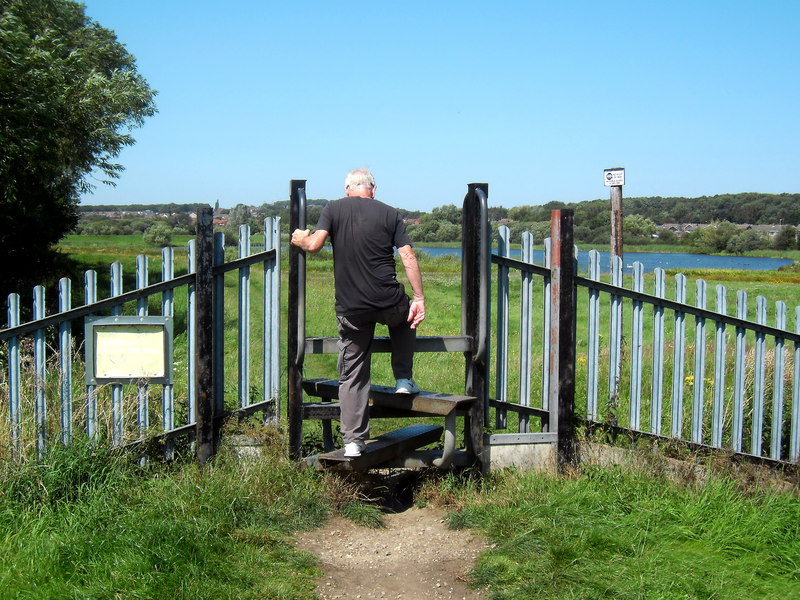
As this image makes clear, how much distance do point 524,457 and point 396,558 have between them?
5.47 ft

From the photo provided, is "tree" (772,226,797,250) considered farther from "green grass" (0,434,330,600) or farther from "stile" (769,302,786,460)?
"green grass" (0,434,330,600)

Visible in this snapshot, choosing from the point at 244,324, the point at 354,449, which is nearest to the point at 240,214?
the point at 244,324

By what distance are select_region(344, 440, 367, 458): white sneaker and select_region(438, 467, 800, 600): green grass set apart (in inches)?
28.8

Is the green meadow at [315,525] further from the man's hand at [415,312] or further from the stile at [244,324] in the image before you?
the man's hand at [415,312]

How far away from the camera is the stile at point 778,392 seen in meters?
6.14

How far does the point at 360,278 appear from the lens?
5.33 m

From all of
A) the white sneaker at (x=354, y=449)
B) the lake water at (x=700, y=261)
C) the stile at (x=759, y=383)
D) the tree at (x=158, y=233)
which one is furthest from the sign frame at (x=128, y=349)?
the lake water at (x=700, y=261)

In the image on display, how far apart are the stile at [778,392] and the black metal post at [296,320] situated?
3.51m

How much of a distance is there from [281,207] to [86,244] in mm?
50178

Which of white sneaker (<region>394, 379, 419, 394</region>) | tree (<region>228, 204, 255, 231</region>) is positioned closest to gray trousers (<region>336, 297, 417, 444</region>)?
white sneaker (<region>394, 379, 419, 394</region>)

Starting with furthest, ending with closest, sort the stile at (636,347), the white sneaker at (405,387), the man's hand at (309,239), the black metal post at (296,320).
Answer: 1. the stile at (636,347)
2. the white sneaker at (405,387)
3. the black metal post at (296,320)
4. the man's hand at (309,239)

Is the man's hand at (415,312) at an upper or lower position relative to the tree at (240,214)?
lower

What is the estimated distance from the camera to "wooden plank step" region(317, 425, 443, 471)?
5.40 metres

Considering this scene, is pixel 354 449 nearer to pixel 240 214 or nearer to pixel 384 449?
pixel 384 449
